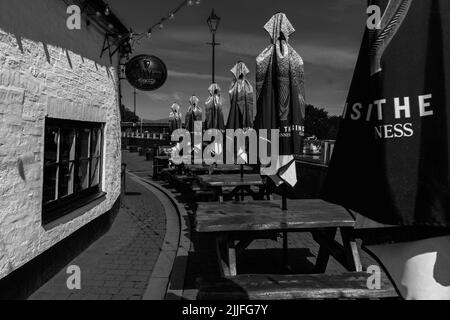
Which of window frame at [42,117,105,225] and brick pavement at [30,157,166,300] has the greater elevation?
window frame at [42,117,105,225]

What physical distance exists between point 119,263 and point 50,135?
196 cm

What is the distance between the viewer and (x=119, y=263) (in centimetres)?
508

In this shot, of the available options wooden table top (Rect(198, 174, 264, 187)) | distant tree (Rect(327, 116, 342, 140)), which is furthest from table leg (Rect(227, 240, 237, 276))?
wooden table top (Rect(198, 174, 264, 187))

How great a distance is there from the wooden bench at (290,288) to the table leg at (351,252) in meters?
0.78

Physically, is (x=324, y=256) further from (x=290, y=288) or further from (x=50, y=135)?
(x=50, y=135)

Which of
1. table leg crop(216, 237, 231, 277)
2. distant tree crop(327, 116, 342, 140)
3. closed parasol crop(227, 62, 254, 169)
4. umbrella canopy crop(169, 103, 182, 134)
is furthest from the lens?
umbrella canopy crop(169, 103, 182, 134)

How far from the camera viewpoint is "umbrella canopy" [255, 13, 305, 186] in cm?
423

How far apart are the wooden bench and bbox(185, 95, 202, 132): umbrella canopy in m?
10.7

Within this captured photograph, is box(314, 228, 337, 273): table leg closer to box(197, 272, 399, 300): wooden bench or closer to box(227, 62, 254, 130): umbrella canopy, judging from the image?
box(197, 272, 399, 300): wooden bench

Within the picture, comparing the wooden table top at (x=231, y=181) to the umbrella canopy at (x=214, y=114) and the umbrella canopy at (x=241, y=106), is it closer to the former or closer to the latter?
the umbrella canopy at (x=241, y=106)

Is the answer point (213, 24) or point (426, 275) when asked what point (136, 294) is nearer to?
point (426, 275)

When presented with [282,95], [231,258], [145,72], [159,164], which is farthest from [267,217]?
[159,164]

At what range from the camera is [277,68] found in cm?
440

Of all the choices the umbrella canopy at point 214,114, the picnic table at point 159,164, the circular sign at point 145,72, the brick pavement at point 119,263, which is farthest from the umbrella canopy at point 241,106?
the picnic table at point 159,164
